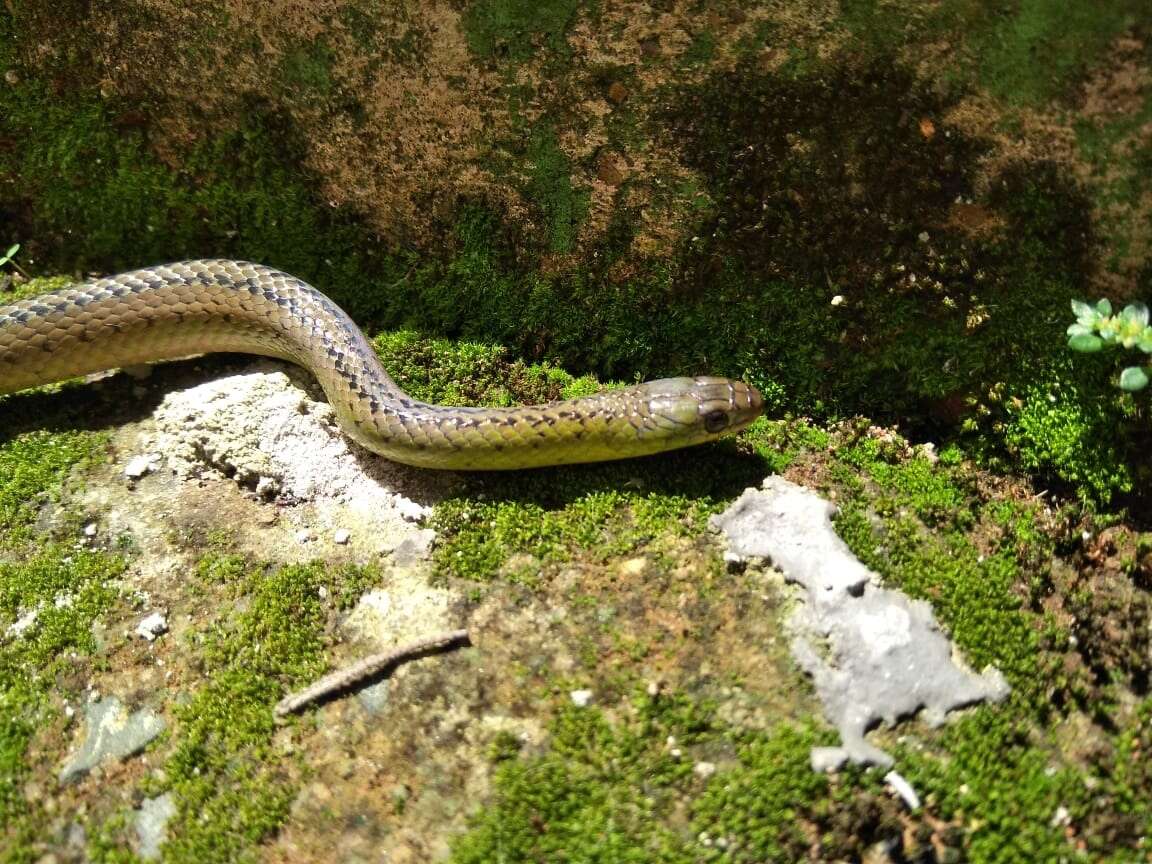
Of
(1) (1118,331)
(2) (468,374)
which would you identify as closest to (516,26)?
(2) (468,374)

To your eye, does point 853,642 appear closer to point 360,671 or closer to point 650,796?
point 650,796

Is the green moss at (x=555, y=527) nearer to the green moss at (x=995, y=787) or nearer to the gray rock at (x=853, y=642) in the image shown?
the gray rock at (x=853, y=642)

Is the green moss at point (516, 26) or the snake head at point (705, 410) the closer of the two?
the snake head at point (705, 410)

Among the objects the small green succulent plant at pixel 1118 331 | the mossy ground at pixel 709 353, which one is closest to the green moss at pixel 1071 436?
the mossy ground at pixel 709 353

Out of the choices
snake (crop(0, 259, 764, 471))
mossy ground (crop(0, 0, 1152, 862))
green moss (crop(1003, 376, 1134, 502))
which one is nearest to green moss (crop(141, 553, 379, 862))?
mossy ground (crop(0, 0, 1152, 862))

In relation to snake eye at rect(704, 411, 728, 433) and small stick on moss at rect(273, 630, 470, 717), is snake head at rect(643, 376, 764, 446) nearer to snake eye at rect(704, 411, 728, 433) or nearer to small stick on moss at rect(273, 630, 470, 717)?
snake eye at rect(704, 411, 728, 433)

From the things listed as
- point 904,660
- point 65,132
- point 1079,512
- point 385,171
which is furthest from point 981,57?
point 65,132
